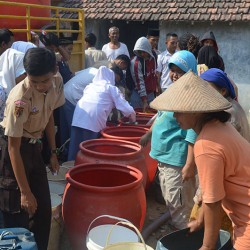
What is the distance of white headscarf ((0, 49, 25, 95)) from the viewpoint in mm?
3721

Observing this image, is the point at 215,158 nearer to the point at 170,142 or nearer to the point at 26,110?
the point at 26,110

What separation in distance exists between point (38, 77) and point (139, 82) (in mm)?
3946

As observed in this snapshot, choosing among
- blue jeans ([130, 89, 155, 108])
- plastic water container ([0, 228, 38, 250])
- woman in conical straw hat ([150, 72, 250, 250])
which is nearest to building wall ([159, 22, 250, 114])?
blue jeans ([130, 89, 155, 108])

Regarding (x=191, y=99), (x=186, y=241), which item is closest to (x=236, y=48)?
(x=186, y=241)

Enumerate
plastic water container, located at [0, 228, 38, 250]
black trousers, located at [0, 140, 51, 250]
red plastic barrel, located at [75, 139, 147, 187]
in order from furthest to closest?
1. red plastic barrel, located at [75, 139, 147, 187]
2. black trousers, located at [0, 140, 51, 250]
3. plastic water container, located at [0, 228, 38, 250]

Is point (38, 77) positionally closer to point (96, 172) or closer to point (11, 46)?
point (96, 172)

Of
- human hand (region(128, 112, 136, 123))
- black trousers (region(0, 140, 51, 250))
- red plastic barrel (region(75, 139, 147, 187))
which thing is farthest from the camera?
human hand (region(128, 112, 136, 123))

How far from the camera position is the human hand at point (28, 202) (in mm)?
2639

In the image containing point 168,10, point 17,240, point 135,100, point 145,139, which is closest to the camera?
point 17,240

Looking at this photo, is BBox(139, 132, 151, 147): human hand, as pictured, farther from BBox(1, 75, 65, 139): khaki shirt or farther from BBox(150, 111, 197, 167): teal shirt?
BBox(1, 75, 65, 139): khaki shirt

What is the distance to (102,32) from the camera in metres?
12.5

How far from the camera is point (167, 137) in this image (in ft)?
11.5

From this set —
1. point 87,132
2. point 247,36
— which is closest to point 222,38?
point 247,36

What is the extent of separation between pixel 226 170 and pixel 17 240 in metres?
1.20
